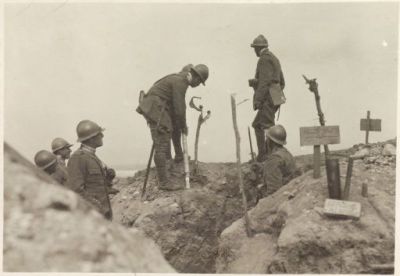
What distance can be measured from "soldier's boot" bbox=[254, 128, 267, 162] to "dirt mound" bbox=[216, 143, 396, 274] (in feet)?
5.49

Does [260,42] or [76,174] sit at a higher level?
[260,42]

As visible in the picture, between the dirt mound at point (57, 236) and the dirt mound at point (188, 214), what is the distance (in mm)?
4974

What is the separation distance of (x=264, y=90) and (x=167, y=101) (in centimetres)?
168

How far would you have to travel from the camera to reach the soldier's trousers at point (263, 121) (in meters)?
9.10

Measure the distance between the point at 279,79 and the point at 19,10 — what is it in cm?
433

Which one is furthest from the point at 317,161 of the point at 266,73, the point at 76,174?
the point at 76,174

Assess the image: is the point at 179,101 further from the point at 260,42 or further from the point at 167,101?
the point at 260,42

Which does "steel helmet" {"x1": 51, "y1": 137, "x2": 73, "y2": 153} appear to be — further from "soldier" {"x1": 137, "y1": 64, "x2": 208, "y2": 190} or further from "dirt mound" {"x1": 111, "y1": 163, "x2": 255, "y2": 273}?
"soldier" {"x1": 137, "y1": 64, "x2": 208, "y2": 190}

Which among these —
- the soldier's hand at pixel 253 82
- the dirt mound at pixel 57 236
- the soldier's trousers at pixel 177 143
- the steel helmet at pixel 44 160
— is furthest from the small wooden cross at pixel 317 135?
the steel helmet at pixel 44 160

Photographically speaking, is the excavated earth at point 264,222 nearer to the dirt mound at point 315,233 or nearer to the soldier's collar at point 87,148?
the dirt mound at point 315,233

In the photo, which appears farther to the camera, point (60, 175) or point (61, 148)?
point (61, 148)

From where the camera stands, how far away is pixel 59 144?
979cm

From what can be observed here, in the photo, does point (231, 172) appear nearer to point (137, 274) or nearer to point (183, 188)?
point (183, 188)

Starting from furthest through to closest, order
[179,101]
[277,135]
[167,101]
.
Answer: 1. [167,101]
2. [179,101]
3. [277,135]
